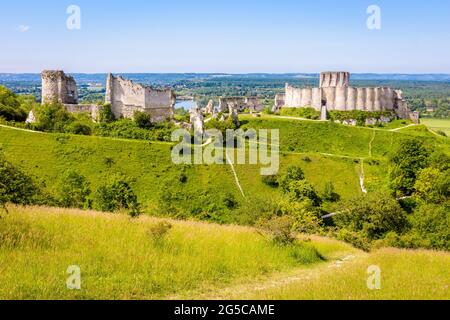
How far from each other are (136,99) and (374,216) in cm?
3776

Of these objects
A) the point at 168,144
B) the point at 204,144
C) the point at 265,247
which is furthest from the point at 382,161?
the point at 265,247

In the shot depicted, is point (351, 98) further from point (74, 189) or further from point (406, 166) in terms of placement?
point (74, 189)

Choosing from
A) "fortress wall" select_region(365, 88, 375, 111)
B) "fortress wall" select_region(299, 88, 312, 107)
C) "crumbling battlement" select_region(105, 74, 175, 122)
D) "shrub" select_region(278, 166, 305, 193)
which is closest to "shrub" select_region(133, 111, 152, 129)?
"crumbling battlement" select_region(105, 74, 175, 122)

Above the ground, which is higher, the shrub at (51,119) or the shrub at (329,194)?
the shrub at (51,119)

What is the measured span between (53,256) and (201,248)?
3.97 meters

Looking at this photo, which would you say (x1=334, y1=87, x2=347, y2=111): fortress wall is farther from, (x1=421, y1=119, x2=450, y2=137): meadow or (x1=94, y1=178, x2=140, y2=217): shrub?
(x1=94, y1=178, x2=140, y2=217): shrub

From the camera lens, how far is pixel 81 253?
40.7 ft

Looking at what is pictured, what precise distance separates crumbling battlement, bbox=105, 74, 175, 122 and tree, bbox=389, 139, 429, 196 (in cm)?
2974

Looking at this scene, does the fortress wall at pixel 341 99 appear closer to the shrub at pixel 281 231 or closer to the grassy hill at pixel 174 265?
the grassy hill at pixel 174 265

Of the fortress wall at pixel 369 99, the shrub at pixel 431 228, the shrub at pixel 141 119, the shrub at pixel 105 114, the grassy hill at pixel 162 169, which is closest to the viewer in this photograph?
the shrub at pixel 431 228

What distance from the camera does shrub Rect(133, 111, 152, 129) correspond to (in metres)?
63.3

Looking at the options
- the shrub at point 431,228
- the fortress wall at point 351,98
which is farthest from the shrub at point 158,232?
the fortress wall at point 351,98

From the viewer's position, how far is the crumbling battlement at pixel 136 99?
66.6 meters

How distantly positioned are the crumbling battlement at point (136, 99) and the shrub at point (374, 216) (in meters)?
33.6
